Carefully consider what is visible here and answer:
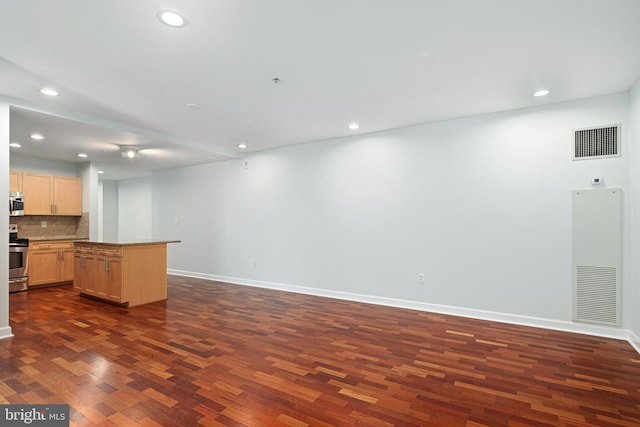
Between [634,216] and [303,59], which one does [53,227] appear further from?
[634,216]

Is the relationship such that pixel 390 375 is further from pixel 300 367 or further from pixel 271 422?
pixel 271 422

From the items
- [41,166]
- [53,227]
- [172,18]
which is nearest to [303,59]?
[172,18]

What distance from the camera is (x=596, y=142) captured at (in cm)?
346

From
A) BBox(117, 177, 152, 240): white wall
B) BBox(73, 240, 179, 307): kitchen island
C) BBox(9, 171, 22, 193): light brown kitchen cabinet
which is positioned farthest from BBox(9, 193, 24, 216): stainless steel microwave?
BBox(117, 177, 152, 240): white wall

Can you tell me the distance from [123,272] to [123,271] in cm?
1

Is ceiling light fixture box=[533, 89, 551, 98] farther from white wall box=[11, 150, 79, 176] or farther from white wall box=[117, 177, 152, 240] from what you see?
white wall box=[117, 177, 152, 240]

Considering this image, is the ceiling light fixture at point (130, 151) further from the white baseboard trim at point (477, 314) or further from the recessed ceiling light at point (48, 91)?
the white baseboard trim at point (477, 314)

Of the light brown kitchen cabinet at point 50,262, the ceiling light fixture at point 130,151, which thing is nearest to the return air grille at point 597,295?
the ceiling light fixture at point 130,151

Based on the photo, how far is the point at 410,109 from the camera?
385 cm

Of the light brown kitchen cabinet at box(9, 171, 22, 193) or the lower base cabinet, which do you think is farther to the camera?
the light brown kitchen cabinet at box(9, 171, 22, 193)

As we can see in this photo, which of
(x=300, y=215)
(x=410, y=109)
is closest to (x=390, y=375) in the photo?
(x=410, y=109)

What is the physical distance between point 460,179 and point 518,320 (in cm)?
186

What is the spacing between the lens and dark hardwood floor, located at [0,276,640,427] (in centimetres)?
202

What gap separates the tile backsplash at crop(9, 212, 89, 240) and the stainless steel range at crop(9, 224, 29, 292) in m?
0.43
